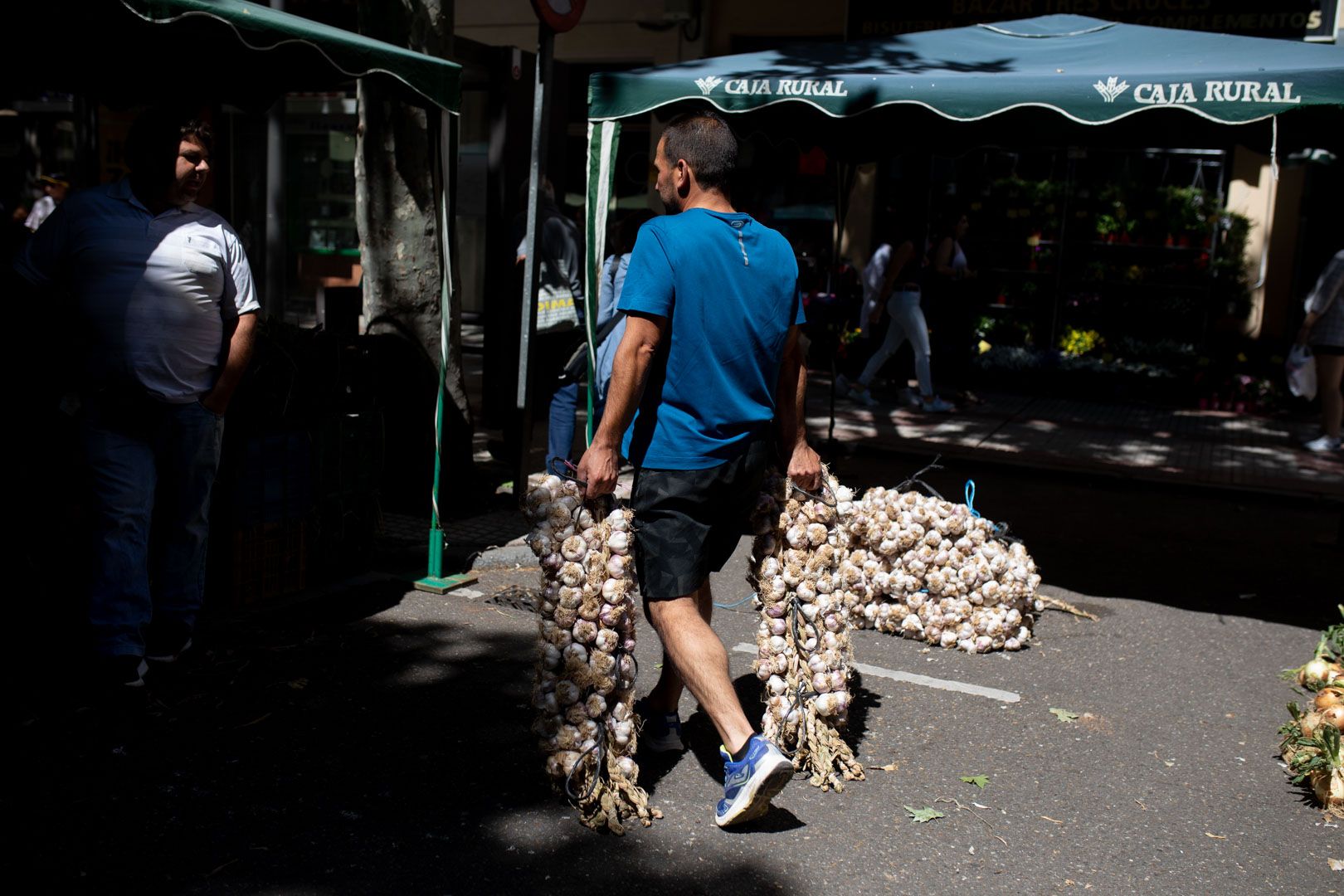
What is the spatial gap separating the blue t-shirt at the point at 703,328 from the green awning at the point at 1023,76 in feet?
10.8

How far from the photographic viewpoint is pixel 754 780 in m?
3.56

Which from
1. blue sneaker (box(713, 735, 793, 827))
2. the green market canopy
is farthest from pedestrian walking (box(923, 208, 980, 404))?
blue sneaker (box(713, 735, 793, 827))

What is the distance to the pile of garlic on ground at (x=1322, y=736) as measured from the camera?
4.12m

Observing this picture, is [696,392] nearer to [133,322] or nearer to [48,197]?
[133,322]

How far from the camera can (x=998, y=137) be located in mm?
10164

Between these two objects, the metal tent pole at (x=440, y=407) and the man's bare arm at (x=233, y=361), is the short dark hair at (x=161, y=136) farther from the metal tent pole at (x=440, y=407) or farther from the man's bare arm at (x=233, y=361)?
the metal tent pole at (x=440, y=407)

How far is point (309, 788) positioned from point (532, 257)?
3521mm

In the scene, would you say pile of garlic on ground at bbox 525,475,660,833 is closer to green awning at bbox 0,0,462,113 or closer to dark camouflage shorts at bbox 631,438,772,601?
dark camouflage shorts at bbox 631,438,772,601

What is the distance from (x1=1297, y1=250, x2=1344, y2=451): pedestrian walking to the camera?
406 inches

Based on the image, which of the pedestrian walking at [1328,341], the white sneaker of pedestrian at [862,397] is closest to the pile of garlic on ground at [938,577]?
the pedestrian walking at [1328,341]

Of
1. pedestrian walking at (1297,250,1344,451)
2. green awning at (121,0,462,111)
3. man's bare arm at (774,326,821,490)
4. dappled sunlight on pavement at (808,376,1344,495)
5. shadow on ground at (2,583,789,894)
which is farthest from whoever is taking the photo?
pedestrian walking at (1297,250,1344,451)

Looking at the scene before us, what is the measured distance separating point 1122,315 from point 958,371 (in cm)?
199

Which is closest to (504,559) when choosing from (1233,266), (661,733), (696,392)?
(661,733)

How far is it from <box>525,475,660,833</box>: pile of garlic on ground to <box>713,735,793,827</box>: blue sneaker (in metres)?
0.30
